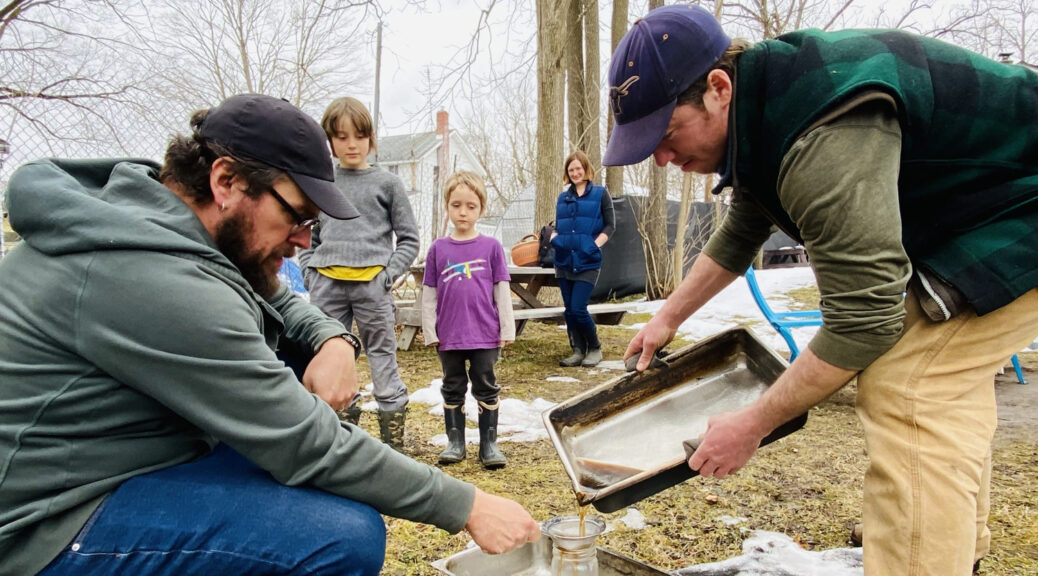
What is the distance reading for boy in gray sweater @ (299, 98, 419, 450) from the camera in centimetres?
381

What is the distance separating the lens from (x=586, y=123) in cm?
1036

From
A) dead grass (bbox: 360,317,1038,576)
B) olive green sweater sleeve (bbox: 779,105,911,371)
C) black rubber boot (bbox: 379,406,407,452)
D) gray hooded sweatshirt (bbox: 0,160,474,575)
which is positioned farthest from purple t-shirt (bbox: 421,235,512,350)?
olive green sweater sleeve (bbox: 779,105,911,371)

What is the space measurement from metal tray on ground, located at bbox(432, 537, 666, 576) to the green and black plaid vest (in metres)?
1.19

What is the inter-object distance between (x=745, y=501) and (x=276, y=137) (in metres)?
2.52

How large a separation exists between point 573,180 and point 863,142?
4975 mm

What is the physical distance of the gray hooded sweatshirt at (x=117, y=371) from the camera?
134 centimetres

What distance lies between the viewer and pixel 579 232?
636 centimetres

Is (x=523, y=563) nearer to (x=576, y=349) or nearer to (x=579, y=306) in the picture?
(x=579, y=306)

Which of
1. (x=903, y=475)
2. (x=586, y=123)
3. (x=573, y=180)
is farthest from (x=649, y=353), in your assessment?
(x=586, y=123)

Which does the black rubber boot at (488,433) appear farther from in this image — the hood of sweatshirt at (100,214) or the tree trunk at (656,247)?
the tree trunk at (656,247)

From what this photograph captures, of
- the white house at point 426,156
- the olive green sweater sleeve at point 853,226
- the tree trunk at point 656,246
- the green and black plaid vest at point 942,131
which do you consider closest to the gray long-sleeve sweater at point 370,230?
the green and black plaid vest at point 942,131

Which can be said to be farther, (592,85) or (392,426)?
(592,85)

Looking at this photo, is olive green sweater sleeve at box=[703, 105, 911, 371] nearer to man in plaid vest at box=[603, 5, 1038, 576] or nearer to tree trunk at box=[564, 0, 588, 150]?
man in plaid vest at box=[603, 5, 1038, 576]

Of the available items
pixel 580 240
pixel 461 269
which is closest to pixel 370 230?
pixel 461 269
